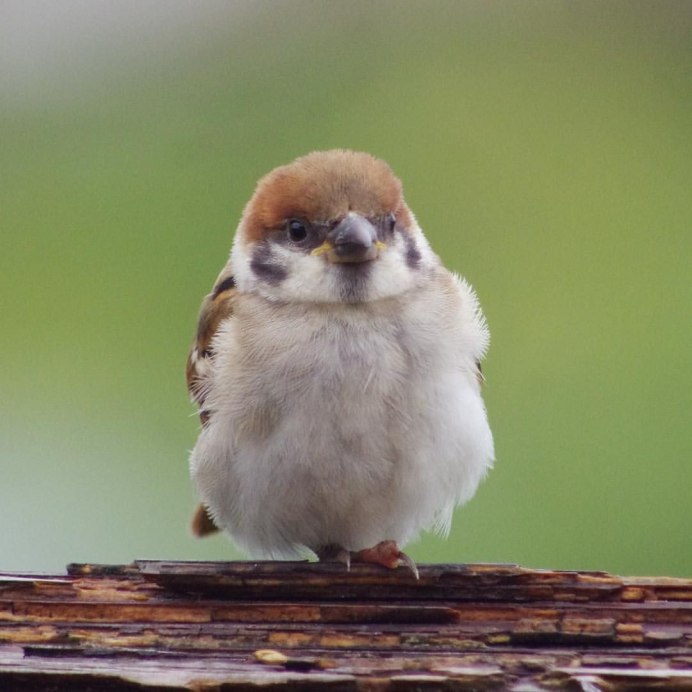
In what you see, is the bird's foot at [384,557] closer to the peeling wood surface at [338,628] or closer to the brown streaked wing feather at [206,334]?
the peeling wood surface at [338,628]

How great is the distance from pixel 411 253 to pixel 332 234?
26 centimetres

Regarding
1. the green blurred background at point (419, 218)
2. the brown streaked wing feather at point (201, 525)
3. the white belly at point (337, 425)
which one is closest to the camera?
the white belly at point (337, 425)

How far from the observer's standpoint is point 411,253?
377cm

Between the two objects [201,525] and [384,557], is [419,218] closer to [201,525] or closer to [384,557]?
[201,525]

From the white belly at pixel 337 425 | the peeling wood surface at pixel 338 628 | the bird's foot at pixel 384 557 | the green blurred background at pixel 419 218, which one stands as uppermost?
the green blurred background at pixel 419 218

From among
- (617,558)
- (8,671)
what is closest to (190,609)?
(8,671)

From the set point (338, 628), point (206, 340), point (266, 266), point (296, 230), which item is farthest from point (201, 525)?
point (338, 628)

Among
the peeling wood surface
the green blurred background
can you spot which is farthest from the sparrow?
the green blurred background

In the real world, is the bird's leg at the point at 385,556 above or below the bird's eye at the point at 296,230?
below

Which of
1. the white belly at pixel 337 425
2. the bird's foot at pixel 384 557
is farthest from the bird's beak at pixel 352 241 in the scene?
the bird's foot at pixel 384 557

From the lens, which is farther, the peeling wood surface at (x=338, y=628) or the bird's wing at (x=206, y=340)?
the bird's wing at (x=206, y=340)

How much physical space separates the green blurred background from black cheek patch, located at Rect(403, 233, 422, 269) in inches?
42.8

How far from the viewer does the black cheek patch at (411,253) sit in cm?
374

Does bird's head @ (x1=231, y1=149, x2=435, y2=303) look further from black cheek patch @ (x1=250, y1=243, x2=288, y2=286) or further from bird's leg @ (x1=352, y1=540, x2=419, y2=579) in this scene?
bird's leg @ (x1=352, y1=540, x2=419, y2=579)
